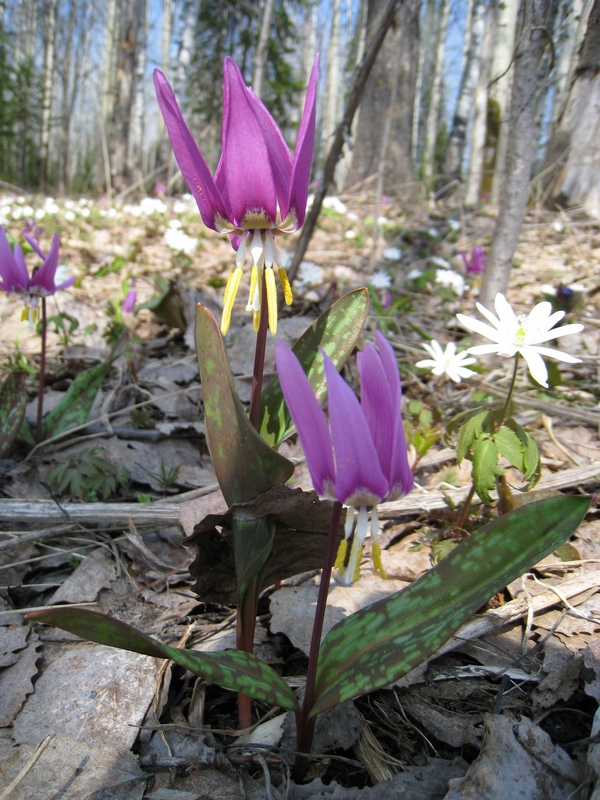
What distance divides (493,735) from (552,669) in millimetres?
283

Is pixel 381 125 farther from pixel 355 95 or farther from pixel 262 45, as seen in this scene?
pixel 355 95

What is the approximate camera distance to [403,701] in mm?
1089

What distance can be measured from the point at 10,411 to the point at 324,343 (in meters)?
1.37

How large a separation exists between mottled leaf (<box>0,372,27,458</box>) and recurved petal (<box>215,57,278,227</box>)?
1357 millimetres

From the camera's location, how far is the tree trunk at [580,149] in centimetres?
393

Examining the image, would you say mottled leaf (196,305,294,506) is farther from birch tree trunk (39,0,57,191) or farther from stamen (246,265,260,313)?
birch tree trunk (39,0,57,191)

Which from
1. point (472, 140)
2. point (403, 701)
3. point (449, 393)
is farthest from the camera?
point (472, 140)

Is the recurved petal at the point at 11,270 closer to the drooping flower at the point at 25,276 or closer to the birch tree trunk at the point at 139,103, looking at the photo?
the drooping flower at the point at 25,276

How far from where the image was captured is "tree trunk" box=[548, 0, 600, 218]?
3928mm

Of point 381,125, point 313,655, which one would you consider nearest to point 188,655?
point 313,655

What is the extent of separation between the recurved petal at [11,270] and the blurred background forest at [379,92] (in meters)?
1.40

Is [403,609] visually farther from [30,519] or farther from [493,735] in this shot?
[30,519]

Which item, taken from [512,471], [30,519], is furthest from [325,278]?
[30,519]

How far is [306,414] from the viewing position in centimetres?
75
